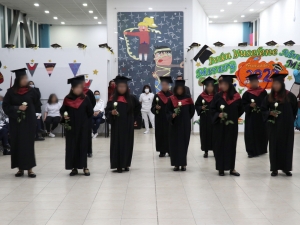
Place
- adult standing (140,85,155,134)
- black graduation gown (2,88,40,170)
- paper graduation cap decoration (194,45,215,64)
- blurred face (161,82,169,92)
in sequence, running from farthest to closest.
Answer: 1. adult standing (140,85,155,134)
2. paper graduation cap decoration (194,45,215,64)
3. blurred face (161,82,169,92)
4. black graduation gown (2,88,40,170)

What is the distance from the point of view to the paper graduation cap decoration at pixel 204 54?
50.8ft

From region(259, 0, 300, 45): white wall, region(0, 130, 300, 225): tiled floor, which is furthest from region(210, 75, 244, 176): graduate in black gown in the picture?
region(259, 0, 300, 45): white wall

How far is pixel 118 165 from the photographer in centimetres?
878

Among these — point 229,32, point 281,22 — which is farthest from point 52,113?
point 229,32

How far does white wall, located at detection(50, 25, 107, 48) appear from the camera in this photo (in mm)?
27672

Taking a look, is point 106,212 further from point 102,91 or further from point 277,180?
point 102,91

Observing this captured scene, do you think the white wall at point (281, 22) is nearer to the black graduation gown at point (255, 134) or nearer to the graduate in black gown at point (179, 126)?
the black graduation gown at point (255, 134)

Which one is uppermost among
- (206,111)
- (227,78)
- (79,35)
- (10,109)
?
(79,35)

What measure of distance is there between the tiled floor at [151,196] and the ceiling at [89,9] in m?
11.9

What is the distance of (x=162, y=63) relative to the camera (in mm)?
17859

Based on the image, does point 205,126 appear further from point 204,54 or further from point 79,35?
point 79,35

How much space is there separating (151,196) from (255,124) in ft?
15.8

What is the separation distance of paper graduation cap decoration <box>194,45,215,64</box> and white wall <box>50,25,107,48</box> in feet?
42.7

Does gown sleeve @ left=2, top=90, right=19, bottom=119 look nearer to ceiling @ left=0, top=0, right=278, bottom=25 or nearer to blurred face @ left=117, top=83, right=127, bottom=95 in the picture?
blurred face @ left=117, top=83, right=127, bottom=95
